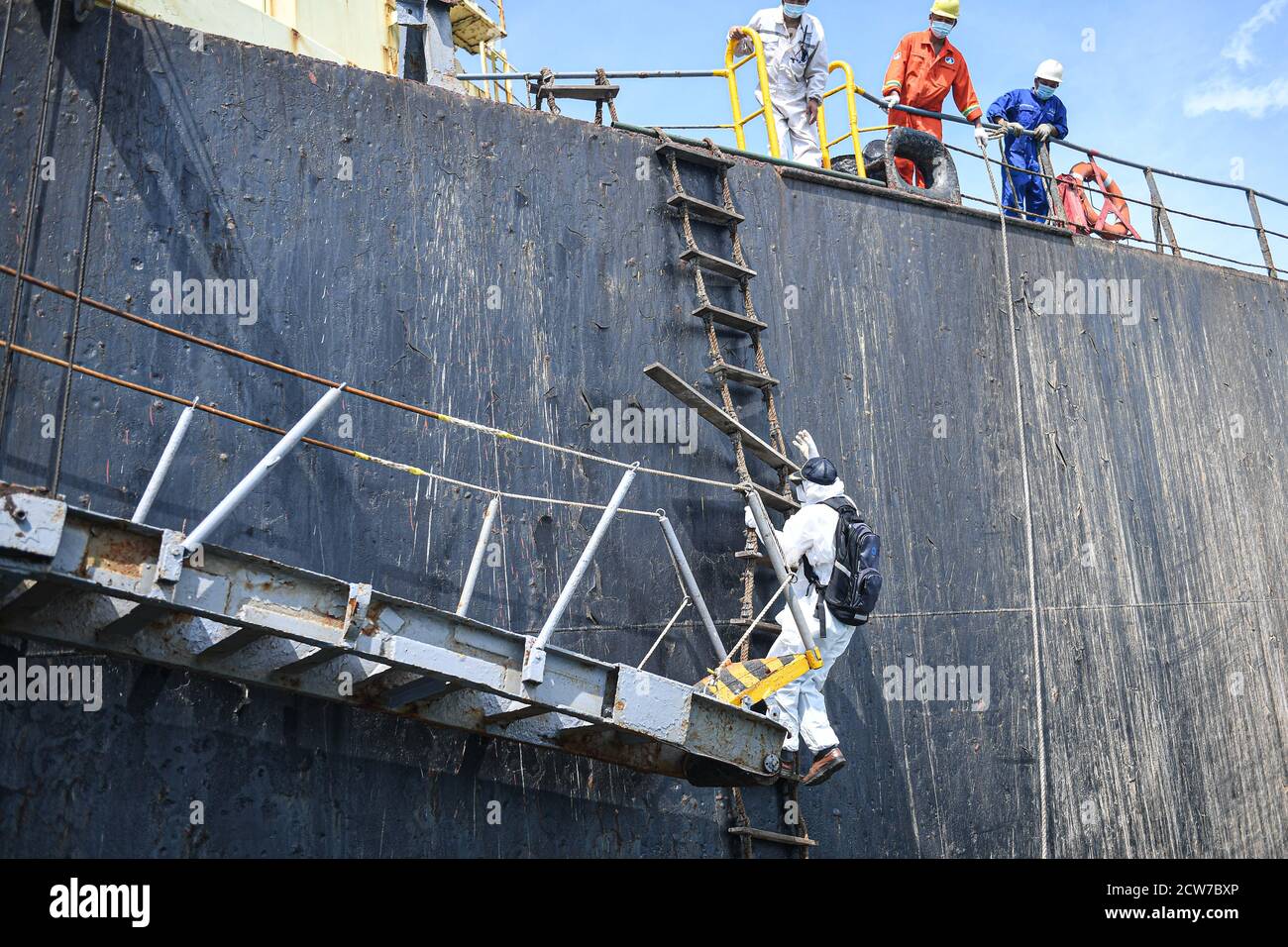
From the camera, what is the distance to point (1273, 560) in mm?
11188

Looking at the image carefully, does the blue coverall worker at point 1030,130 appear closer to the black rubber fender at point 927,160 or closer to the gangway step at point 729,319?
the black rubber fender at point 927,160

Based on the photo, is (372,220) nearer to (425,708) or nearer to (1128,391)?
(425,708)

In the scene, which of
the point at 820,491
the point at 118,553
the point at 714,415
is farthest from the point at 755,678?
the point at 118,553

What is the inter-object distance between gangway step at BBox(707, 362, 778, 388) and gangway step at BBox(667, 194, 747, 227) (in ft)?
3.27

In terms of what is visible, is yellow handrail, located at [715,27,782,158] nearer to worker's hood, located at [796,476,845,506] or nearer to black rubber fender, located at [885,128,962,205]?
black rubber fender, located at [885,128,962,205]

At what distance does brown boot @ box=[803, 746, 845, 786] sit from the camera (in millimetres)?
6629

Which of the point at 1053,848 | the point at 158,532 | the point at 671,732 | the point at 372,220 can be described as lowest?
the point at 1053,848

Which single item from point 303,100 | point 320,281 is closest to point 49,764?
point 320,281

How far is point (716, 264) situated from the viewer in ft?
25.6

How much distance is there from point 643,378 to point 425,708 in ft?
8.35

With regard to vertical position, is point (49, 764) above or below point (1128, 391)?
below

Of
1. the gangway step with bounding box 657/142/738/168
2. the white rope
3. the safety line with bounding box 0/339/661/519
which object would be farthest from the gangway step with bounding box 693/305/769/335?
the white rope

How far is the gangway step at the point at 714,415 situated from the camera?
6840 millimetres

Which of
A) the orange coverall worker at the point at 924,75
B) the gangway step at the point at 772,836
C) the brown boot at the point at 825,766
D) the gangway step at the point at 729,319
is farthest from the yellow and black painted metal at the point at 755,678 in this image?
the orange coverall worker at the point at 924,75
